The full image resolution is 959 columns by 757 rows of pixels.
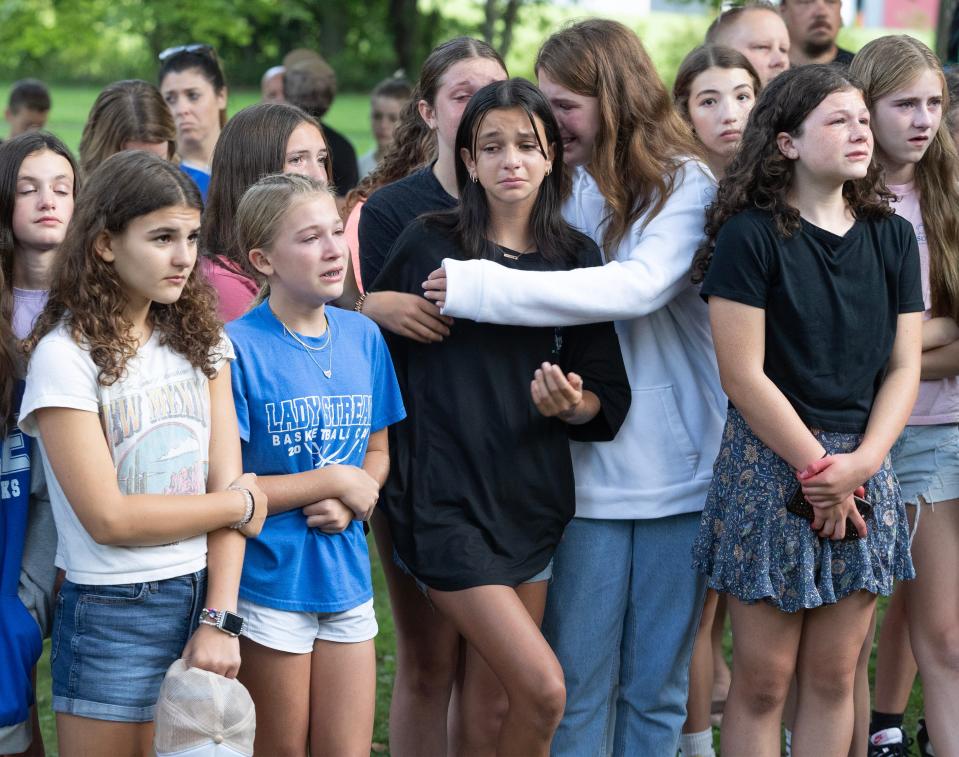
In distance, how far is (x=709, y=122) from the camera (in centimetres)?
380

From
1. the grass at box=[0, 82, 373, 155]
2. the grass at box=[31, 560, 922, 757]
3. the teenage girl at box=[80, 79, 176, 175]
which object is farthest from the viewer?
the grass at box=[0, 82, 373, 155]

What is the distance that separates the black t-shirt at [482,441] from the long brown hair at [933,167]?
1.05 meters

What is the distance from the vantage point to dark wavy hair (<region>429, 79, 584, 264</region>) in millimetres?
2992

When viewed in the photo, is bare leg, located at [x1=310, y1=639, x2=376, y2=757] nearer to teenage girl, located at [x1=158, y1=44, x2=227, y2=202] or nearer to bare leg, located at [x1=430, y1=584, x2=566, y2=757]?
bare leg, located at [x1=430, y1=584, x2=566, y2=757]

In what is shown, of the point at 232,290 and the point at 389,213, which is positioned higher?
the point at 389,213

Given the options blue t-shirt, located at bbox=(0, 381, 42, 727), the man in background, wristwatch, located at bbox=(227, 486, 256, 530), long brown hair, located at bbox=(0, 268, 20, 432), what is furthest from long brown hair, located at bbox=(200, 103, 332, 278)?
the man in background

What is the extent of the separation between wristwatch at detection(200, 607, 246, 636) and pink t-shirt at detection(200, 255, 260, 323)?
0.86 metres

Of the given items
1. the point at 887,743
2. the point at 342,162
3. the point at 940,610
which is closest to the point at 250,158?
the point at 940,610

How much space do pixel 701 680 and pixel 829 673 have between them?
0.81 meters

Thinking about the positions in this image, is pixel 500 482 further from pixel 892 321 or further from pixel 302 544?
pixel 892 321

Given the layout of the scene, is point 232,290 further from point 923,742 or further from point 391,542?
point 923,742

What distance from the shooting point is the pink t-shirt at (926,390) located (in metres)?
3.49

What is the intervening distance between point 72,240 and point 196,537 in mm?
702

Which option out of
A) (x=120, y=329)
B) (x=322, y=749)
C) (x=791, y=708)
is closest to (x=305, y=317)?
(x=120, y=329)
